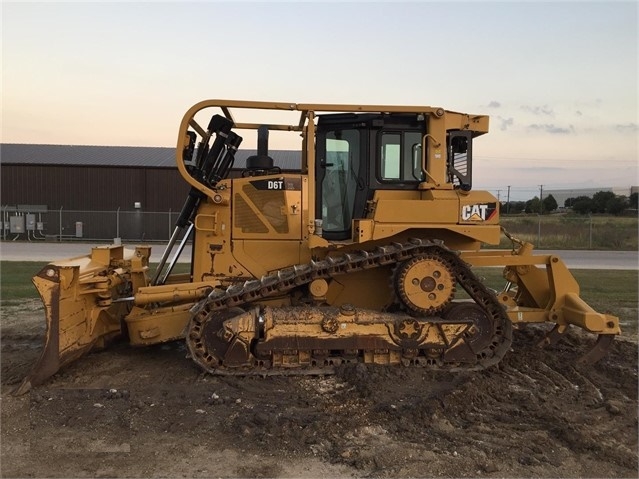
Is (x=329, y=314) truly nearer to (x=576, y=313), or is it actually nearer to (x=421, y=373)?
(x=421, y=373)

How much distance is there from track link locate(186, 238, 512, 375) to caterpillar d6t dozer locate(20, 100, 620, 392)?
0.02 meters

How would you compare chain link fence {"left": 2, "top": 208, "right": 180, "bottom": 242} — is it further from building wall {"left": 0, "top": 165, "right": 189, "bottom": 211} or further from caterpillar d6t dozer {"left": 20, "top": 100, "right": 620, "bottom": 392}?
caterpillar d6t dozer {"left": 20, "top": 100, "right": 620, "bottom": 392}

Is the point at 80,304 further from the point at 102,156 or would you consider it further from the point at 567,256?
the point at 102,156

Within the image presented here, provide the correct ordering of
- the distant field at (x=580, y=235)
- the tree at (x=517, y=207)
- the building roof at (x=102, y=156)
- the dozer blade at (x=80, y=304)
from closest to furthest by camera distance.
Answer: the dozer blade at (x=80, y=304) < the distant field at (x=580, y=235) < the building roof at (x=102, y=156) < the tree at (x=517, y=207)

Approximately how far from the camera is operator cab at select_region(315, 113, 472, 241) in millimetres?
6883

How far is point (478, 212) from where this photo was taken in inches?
260

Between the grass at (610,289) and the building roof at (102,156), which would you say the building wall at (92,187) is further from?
the grass at (610,289)

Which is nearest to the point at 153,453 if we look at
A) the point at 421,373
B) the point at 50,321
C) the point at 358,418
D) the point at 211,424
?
the point at 211,424

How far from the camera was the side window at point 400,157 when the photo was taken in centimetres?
691

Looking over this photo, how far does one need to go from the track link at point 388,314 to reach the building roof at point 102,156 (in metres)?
26.8

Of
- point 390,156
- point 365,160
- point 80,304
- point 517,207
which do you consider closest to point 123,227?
point 80,304

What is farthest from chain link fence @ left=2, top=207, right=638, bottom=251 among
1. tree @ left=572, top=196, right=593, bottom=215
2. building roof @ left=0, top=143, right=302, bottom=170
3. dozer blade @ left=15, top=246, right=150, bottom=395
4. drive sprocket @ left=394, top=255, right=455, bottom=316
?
drive sprocket @ left=394, top=255, right=455, bottom=316

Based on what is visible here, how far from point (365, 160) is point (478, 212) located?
1.57 metres

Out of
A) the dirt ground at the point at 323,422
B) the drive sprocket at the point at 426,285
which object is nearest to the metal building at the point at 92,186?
the drive sprocket at the point at 426,285
